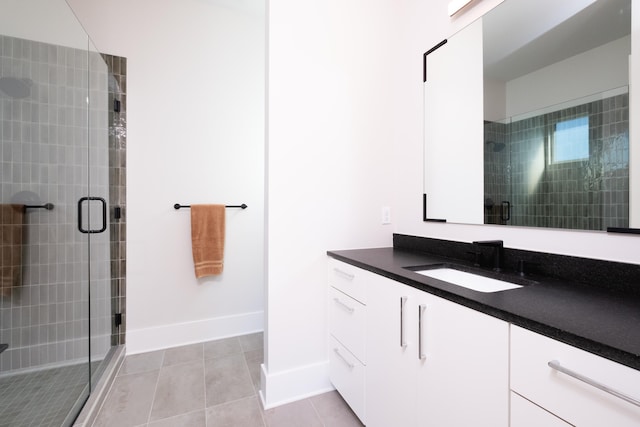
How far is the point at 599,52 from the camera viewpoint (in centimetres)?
94

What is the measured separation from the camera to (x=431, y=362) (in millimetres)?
910

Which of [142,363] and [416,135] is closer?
[416,135]

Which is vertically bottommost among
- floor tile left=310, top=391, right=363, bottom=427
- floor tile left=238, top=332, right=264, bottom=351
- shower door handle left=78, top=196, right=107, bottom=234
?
floor tile left=238, top=332, right=264, bottom=351

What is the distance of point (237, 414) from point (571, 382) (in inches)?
58.8

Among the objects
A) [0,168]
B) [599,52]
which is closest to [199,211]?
[0,168]

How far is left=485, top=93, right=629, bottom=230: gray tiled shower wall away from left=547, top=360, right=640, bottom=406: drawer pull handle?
665mm

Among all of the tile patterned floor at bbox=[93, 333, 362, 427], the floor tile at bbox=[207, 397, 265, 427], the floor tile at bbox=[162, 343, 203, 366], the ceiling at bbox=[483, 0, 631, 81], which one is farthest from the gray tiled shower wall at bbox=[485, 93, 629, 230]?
the floor tile at bbox=[162, 343, 203, 366]

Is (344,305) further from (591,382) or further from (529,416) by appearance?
(591,382)

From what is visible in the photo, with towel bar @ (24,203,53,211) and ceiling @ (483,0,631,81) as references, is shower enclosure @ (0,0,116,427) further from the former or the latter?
ceiling @ (483,0,631,81)

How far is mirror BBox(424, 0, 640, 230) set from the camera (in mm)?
923

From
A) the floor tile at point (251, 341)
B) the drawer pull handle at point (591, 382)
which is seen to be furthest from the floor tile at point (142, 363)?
the drawer pull handle at point (591, 382)

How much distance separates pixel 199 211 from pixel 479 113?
210cm

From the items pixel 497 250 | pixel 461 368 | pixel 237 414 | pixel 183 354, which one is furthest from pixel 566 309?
pixel 183 354

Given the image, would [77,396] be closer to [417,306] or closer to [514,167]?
[417,306]
